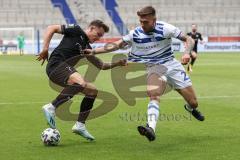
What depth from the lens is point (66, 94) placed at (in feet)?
28.7

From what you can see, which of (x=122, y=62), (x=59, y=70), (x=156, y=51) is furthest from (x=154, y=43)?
(x=59, y=70)

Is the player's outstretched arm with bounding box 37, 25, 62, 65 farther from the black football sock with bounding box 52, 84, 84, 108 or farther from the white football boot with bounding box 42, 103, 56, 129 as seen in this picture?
the white football boot with bounding box 42, 103, 56, 129

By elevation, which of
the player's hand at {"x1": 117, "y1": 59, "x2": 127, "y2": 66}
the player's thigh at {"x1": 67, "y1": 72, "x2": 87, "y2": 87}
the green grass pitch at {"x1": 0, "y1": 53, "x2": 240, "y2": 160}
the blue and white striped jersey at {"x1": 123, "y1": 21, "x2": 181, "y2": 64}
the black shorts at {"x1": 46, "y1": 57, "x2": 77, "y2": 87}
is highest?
the blue and white striped jersey at {"x1": 123, "y1": 21, "x2": 181, "y2": 64}

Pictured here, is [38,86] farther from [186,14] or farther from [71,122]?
[186,14]

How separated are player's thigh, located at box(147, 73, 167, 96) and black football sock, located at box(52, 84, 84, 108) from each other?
1.07 m

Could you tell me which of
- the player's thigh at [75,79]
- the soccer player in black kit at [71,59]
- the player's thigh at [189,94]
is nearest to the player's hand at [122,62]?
the soccer player in black kit at [71,59]

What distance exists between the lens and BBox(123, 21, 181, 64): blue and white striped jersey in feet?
29.3

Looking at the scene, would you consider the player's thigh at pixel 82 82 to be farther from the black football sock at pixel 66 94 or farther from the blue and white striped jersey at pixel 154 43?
the blue and white striped jersey at pixel 154 43

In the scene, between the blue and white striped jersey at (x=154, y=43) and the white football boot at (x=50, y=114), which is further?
the blue and white striped jersey at (x=154, y=43)

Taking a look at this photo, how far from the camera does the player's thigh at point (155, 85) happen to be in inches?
343

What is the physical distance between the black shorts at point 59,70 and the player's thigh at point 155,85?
4.00 ft

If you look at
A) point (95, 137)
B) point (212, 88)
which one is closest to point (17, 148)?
point (95, 137)

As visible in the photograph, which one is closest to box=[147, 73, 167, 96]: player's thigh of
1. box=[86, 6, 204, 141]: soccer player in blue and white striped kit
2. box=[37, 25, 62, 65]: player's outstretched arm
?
box=[86, 6, 204, 141]: soccer player in blue and white striped kit

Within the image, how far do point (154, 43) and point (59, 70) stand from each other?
1.56 m
